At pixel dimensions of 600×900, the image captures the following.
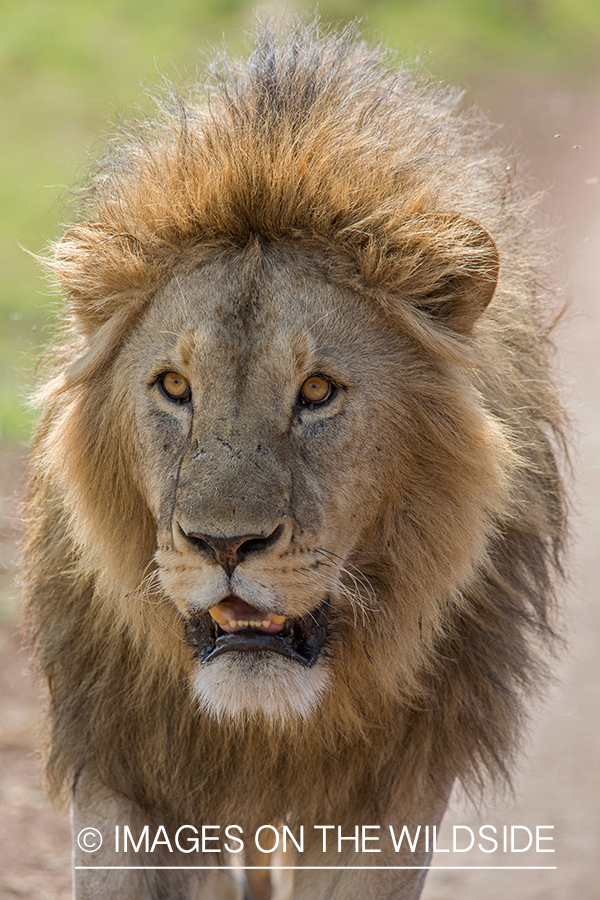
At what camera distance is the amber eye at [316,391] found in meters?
2.51

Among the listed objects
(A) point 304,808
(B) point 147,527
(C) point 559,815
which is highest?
(B) point 147,527

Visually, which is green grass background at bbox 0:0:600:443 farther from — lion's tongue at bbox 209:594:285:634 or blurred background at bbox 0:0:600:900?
lion's tongue at bbox 209:594:285:634

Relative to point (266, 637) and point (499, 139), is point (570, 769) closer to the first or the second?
point (266, 637)

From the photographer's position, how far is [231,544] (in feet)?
7.47

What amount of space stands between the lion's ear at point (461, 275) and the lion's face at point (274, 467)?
5.1 inches

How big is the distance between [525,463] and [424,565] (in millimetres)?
369

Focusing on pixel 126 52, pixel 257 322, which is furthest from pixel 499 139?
pixel 257 322

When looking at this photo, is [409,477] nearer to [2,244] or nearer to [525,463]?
[525,463]

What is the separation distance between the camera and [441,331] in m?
2.68

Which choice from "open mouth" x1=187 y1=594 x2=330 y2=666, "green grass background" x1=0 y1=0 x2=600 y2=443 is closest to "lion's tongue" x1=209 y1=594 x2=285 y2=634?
"open mouth" x1=187 y1=594 x2=330 y2=666

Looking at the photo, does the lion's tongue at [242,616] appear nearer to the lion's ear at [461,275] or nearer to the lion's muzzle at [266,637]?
the lion's muzzle at [266,637]

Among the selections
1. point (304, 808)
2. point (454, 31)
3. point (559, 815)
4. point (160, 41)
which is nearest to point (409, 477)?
point (304, 808)

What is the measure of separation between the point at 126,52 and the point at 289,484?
13.1 metres

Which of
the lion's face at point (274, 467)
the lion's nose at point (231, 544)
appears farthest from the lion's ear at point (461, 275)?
the lion's nose at point (231, 544)
